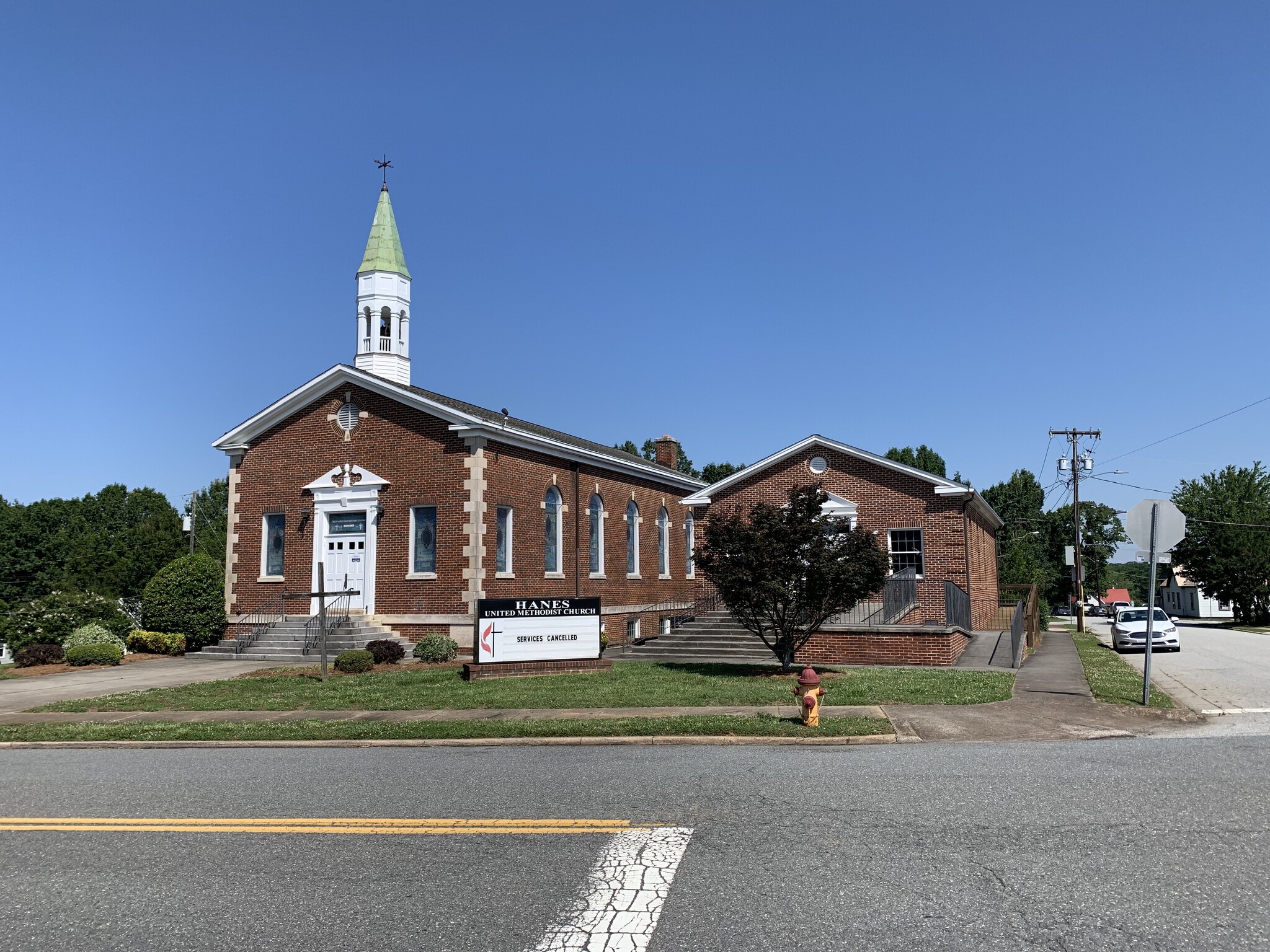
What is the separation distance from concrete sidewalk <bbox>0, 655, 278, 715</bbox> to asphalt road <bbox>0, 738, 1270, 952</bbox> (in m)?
8.75

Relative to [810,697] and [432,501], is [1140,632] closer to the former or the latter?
[432,501]

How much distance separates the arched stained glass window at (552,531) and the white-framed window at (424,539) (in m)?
3.77

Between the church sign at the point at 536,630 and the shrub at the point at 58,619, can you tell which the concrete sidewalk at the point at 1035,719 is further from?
the shrub at the point at 58,619

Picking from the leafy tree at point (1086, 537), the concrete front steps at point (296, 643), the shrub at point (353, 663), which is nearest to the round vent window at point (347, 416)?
the concrete front steps at point (296, 643)

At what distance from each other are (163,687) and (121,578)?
31.5 meters

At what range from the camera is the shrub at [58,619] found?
25.7 metres

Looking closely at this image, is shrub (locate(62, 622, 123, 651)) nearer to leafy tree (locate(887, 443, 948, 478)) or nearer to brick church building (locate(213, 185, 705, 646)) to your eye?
brick church building (locate(213, 185, 705, 646))

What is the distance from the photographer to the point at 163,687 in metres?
19.0

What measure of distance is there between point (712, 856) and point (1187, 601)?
359 ft

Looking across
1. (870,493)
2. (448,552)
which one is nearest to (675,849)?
(448,552)

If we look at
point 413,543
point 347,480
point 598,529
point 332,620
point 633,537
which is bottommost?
point 332,620

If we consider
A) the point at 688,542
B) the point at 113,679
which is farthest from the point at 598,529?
the point at 113,679

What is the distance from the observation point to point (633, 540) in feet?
115

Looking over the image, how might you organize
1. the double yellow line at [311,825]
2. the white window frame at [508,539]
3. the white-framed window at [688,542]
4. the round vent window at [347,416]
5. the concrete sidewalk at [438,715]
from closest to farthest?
the double yellow line at [311,825], the concrete sidewalk at [438,715], the white window frame at [508,539], the round vent window at [347,416], the white-framed window at [688,542]
